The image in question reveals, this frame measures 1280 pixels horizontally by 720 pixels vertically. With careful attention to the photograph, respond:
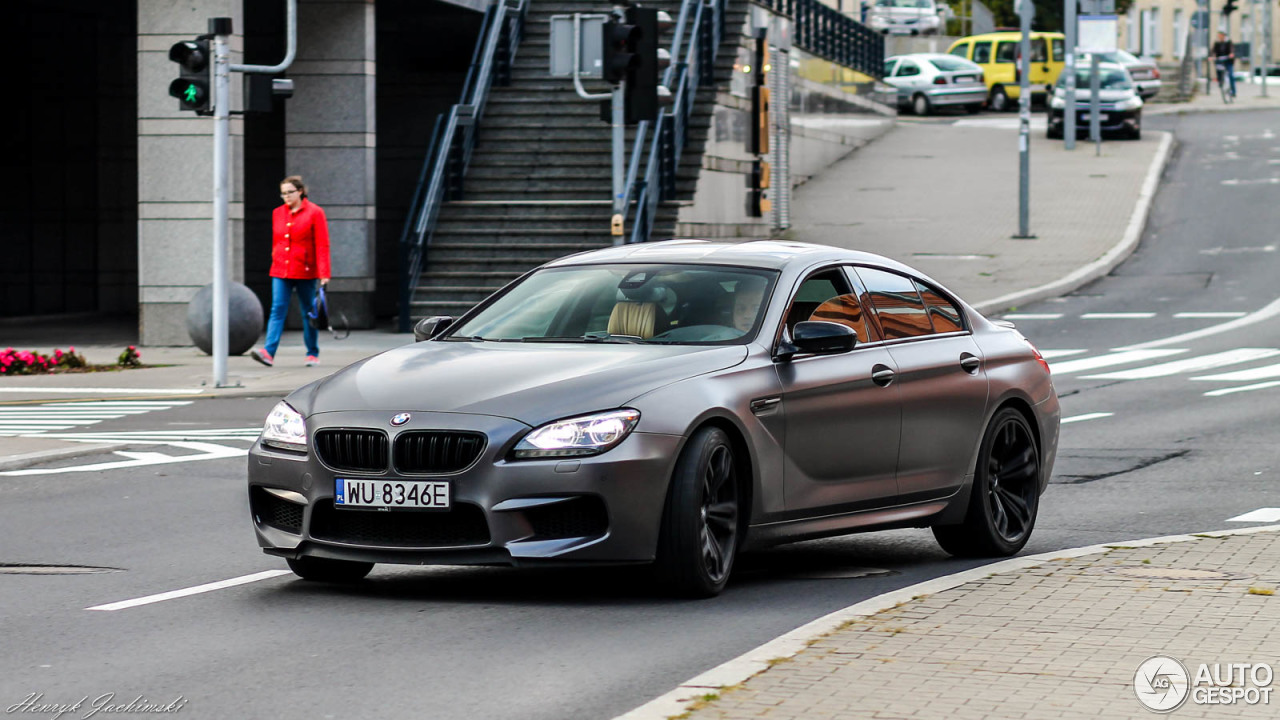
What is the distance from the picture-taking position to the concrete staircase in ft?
89.6

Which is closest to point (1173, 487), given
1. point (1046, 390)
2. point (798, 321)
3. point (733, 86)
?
point (1046, 390)

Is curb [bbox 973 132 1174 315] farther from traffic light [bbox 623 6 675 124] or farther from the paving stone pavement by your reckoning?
the paving stone pavement

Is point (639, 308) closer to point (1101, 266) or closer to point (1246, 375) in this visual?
point (1246, 375)

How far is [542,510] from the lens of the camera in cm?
753

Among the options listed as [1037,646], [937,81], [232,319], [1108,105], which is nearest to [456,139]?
[232,319]

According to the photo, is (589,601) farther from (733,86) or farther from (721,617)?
(733,86)

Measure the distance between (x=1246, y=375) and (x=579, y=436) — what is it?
1420 cm

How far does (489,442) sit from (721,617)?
108 centimetres

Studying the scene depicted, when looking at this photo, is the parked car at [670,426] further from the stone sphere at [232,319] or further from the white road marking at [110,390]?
the stone sphere at [232,319]

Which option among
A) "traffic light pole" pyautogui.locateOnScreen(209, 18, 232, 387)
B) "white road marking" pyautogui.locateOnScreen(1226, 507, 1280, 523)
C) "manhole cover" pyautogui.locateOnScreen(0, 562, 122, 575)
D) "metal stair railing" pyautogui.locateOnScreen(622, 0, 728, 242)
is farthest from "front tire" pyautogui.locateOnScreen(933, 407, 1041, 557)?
"metal stair railing" pyautogui.locateOnScreen(622, 0, 728, 242)

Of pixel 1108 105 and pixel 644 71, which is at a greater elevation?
pixel 1108 105

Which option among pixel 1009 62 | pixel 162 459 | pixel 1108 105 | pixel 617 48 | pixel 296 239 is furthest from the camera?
pixel 1009 62

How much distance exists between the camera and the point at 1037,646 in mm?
6703

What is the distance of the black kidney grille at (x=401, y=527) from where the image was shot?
7555 mm
